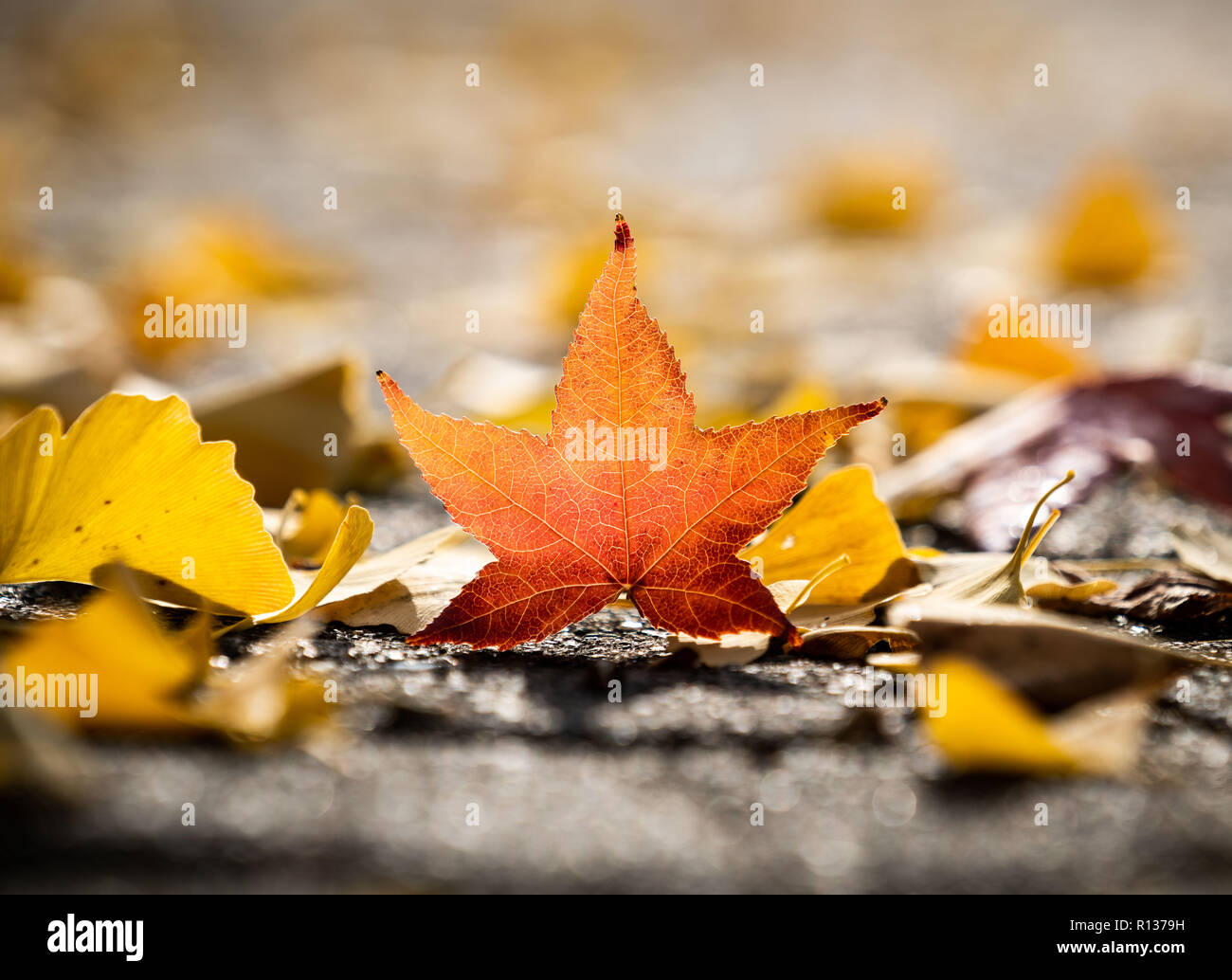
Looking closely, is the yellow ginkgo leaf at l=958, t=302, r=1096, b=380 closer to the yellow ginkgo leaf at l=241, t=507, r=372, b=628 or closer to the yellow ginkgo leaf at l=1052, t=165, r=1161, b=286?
the yellow ginkgo leaf at l=1052, t=165, r=1161, b=286

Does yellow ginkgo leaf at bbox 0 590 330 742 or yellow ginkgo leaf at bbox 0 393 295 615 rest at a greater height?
yellow ginkgo leaf at bbox 0 393 295 615

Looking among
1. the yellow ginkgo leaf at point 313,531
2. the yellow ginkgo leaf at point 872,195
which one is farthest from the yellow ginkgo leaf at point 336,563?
the yellow ginkgo leaf at point 872,195

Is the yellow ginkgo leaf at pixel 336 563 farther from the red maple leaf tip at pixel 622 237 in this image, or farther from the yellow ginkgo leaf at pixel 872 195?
the yellow ginkgo leaf at pixel 872 195

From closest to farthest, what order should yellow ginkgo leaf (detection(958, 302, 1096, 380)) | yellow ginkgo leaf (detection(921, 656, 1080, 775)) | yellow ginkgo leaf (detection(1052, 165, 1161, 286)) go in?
yellow ginkgo leaf (detection(921, 656, 1080, 775)) < yellow ginkgo leaf (detection(958, 302, 1096, 380)) < yellow ginkgo leaf (detection(1052, 165, 1161, 286))

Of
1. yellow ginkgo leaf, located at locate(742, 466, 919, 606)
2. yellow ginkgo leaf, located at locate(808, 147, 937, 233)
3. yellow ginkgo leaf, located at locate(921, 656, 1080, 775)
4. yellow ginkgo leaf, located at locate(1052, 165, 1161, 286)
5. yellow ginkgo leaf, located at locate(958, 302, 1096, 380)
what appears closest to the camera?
yellow ginkgo leaf, located at locate(921, 656, 1080, 775)

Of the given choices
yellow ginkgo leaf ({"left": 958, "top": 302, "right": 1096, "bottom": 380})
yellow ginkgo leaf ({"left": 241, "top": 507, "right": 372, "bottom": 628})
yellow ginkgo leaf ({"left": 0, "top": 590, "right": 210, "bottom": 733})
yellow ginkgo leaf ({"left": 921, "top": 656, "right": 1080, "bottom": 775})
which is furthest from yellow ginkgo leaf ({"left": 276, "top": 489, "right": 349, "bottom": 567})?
yellow ginkgo leaf ({"left": 958, "top": 302, "right": 1096, "bottom": 380})
